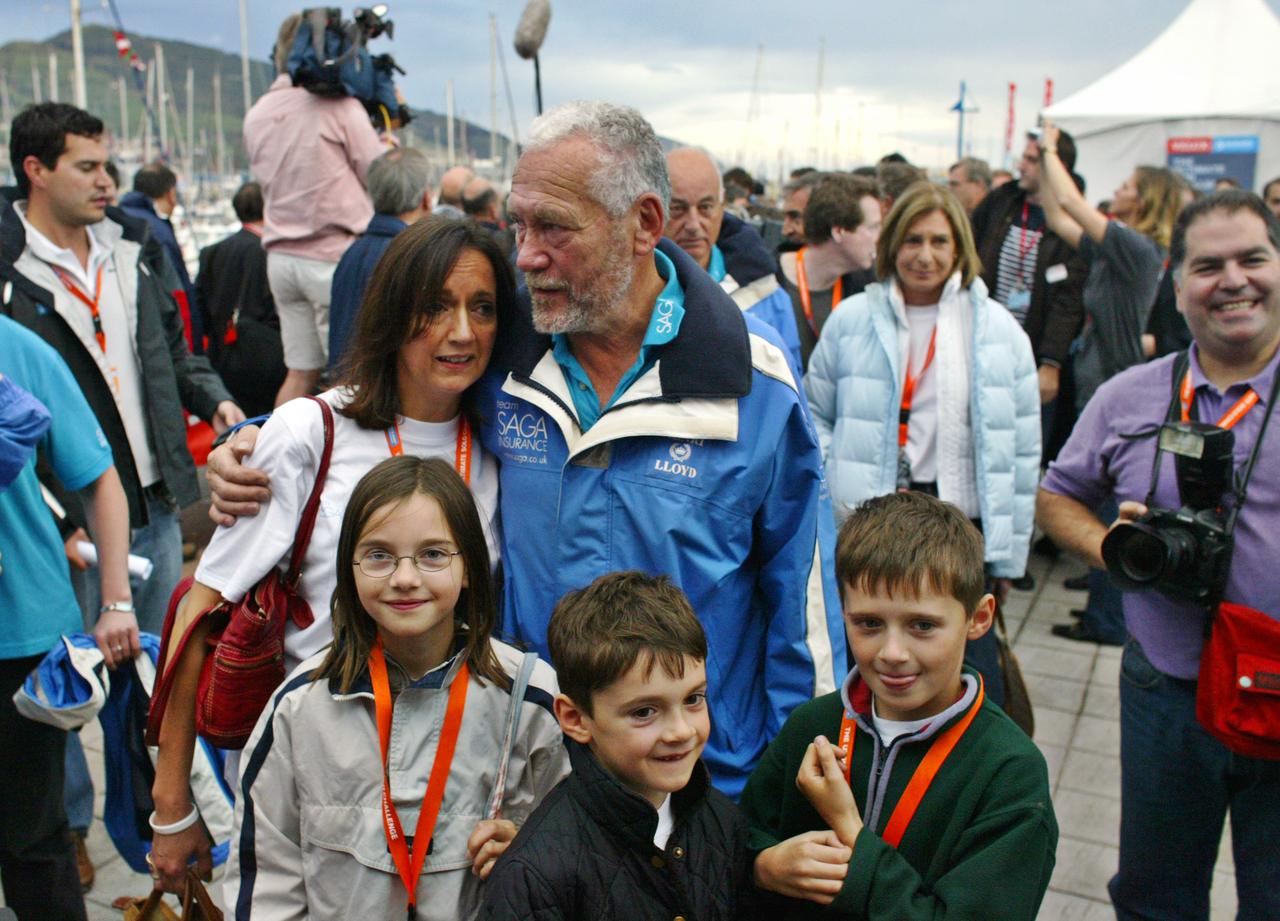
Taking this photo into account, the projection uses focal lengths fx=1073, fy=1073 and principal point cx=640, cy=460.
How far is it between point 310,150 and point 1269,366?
185 inches

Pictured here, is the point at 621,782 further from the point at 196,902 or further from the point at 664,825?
the point at 196,902

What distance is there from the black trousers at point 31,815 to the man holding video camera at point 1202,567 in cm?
284

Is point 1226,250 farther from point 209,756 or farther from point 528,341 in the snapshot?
point 209,756

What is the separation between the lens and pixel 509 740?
83.8 inches

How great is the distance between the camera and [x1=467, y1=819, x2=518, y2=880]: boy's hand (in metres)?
2.00

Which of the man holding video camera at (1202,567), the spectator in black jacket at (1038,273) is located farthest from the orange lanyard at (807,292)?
the man holding video camera at (1202,567)

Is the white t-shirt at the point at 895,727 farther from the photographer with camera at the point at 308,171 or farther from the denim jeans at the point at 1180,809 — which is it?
the photographer with camera at the point at 308,171

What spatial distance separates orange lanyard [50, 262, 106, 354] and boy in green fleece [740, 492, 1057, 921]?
10.1 ft


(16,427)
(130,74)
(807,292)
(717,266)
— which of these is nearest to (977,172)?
(807,292)

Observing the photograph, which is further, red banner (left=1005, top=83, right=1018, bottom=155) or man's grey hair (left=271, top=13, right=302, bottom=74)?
red banner (left=1005, top=83, right=1018, bottom=155)

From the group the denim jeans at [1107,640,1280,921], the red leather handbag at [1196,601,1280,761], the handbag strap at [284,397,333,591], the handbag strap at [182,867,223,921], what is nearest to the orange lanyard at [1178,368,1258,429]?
the red leather handbag at [1196,601,1280,761]

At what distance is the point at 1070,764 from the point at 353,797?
376cm

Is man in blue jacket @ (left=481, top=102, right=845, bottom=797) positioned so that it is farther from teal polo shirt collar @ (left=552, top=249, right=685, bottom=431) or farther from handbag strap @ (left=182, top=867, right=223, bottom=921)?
handbag strap @ (left=182, top=867, right=223, bottom=921)

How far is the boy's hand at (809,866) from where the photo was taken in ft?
5.98
